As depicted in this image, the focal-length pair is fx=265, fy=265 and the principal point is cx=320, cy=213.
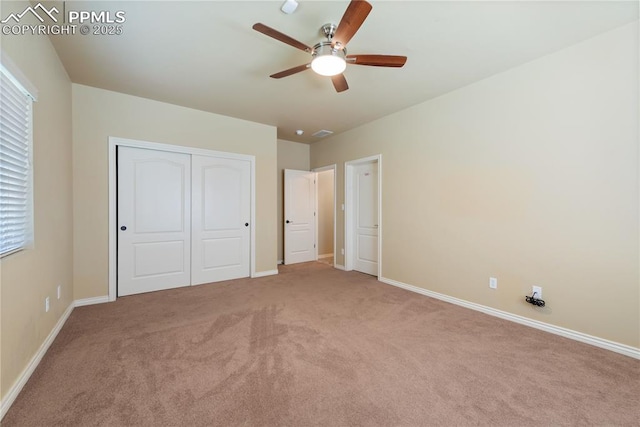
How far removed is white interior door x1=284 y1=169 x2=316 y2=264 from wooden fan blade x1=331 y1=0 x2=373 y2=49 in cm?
367

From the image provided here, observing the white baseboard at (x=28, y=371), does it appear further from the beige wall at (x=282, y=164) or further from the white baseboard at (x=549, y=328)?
the white baseboard at (x=549, y=328)

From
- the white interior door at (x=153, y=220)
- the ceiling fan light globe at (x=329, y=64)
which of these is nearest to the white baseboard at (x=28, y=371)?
the white interior door at (x=153, y=220)

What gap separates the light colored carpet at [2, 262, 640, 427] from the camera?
59.5 inches

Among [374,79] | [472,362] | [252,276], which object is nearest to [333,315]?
[472,362]

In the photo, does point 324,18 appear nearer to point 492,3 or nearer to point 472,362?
point 492,3

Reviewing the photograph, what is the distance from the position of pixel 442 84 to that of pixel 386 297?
2689mm

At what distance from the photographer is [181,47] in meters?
2.39

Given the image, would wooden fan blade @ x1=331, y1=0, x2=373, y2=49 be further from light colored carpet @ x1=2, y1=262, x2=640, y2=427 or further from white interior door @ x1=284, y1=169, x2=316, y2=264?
white interior door @ x1=284, y1=169, x2=316, y2=264

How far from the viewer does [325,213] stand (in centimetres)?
648

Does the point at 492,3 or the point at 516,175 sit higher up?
the point at 492,3

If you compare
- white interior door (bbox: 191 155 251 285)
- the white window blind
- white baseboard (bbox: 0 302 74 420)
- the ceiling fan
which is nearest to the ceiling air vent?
white interior door (bbox: 191 155 251 285)

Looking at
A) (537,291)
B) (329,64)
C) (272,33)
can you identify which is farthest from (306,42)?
(537,291)

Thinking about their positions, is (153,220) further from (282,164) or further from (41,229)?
(282,164)

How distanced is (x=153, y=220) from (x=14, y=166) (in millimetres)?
1966
